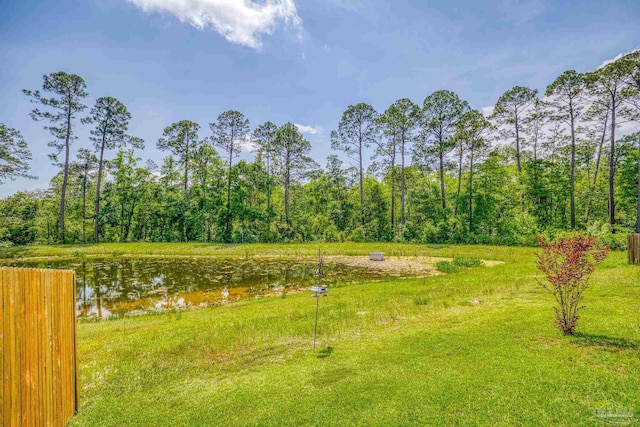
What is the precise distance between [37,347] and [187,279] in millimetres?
12123

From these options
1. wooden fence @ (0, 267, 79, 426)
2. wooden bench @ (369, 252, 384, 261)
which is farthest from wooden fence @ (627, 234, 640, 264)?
wooden fence @ (0, 267, 79, 426)

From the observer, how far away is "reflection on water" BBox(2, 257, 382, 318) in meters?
10.9

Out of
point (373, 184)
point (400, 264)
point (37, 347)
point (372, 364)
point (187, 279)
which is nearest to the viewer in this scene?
point (37, 347)

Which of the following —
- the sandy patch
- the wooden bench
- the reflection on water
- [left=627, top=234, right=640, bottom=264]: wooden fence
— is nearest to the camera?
the reflection on water

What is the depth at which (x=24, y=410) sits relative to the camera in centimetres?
296

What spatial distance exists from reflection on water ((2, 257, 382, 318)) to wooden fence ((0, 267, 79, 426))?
6.83m

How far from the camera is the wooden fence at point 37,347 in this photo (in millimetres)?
2811

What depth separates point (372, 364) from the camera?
4.77 m

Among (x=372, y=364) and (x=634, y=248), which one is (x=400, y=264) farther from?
(x=372, y=364)

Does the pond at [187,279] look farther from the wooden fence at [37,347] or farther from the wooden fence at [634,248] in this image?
the wooden fence at [634,248]

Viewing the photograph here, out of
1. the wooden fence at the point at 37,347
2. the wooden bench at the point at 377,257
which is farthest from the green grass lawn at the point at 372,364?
the wooden bench at the point at 377,257

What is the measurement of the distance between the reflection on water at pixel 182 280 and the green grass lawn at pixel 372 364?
8.27 ft

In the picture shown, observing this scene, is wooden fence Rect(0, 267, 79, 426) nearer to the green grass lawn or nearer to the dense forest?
the green grass lawn

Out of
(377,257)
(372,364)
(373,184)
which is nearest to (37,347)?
(372,364)
